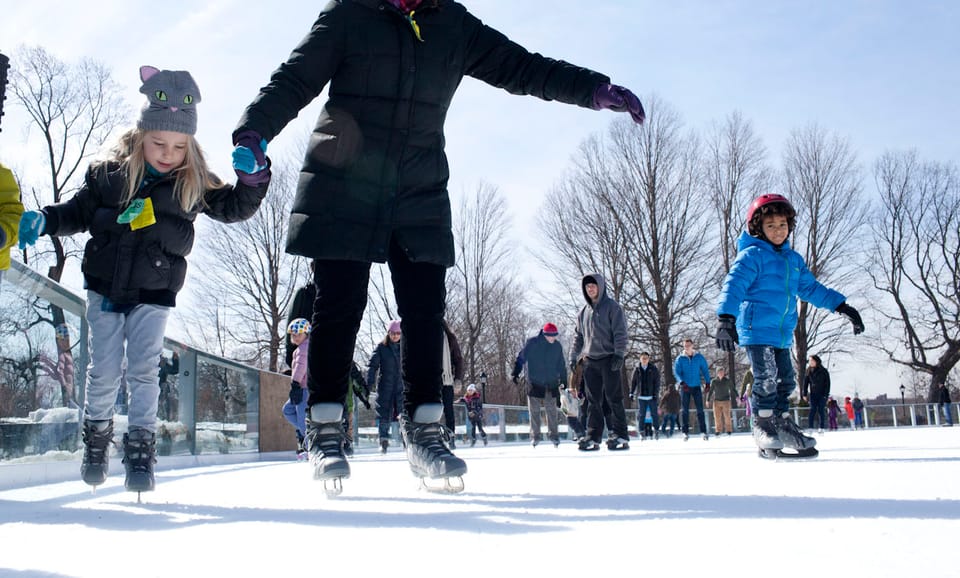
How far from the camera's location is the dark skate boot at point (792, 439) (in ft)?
14.4

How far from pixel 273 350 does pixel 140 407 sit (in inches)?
898

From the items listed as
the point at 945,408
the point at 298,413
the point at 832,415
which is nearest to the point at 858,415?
the point at 832,415

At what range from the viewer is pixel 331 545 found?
1561 mm

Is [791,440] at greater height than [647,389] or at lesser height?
lesser

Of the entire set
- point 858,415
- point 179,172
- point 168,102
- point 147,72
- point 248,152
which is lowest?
point 858,415

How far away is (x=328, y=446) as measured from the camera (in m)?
2.68

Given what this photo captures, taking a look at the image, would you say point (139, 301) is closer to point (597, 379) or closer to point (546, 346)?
point (597, 379)

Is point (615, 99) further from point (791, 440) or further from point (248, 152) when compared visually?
point (791, 440)

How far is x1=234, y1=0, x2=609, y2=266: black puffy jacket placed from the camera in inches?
108

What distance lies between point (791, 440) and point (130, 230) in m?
3.37

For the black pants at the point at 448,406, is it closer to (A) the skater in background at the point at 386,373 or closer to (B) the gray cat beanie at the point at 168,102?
(A) the skater in background at the point at 386,373

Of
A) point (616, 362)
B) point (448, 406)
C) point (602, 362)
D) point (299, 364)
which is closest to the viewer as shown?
point (616, 362)

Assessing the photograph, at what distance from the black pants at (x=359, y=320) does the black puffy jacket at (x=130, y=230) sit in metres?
0.48

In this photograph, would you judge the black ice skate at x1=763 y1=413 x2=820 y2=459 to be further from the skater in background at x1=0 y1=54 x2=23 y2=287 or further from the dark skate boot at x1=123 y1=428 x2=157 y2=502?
the skater in background at x1=0 y1=54 x2=23 y2=287
